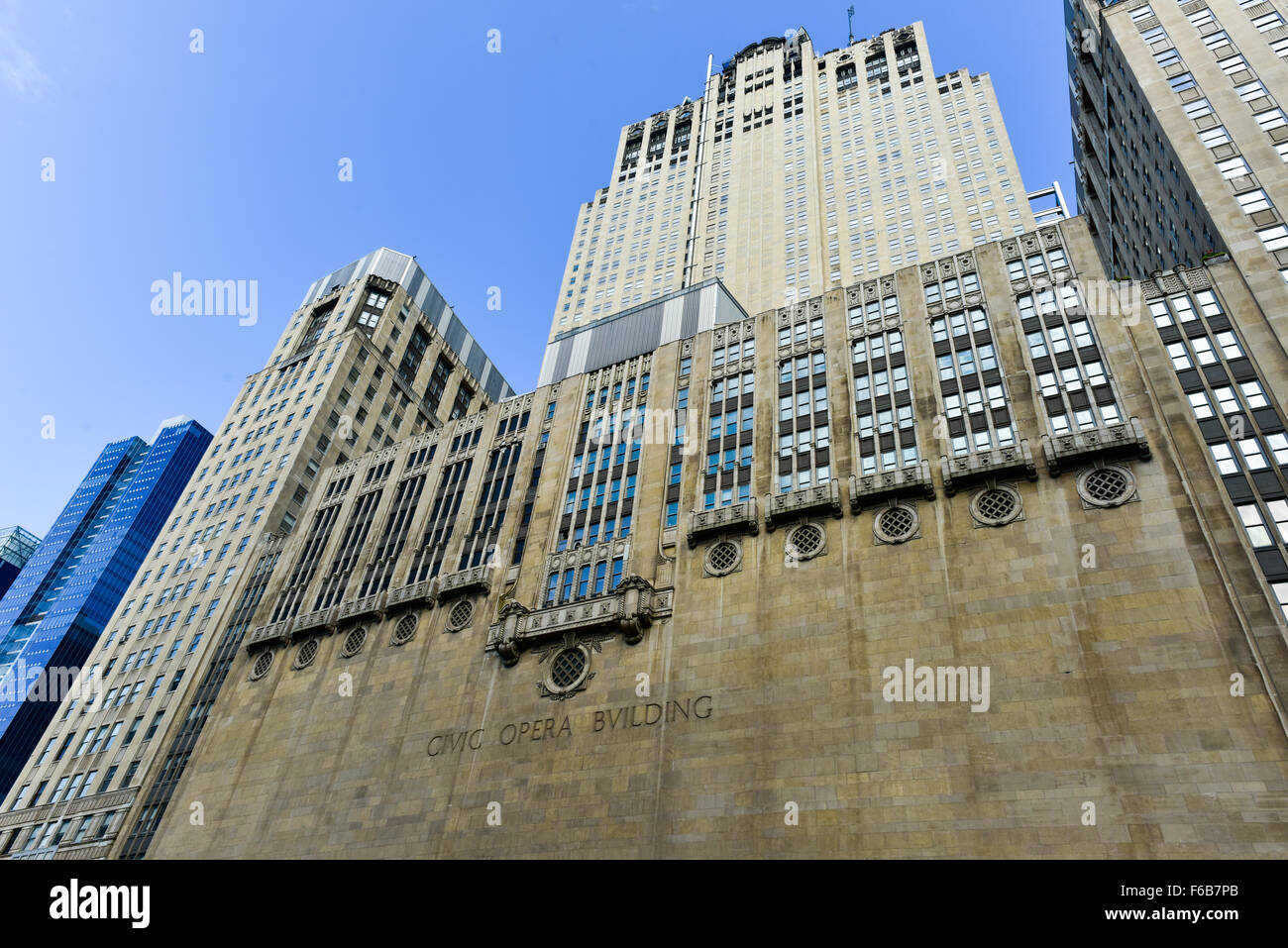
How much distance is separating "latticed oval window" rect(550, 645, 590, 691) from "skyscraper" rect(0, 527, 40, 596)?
189789 mm

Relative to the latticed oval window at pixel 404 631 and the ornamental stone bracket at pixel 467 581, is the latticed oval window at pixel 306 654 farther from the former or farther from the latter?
the ornamental stone bracket at pixel 467 581

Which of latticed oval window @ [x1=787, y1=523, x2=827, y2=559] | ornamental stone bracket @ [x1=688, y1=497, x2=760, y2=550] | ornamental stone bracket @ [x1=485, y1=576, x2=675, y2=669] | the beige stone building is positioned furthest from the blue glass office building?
latticed oval window @ [x1=787, y1=523, x2=827, y2=559]

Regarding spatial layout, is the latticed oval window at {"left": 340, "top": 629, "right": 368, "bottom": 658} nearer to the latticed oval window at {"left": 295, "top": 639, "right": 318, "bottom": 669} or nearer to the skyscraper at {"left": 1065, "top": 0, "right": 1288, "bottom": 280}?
the latticed oval window at {"left": 295, "top": 639, "right": 318, "bottom": 669}

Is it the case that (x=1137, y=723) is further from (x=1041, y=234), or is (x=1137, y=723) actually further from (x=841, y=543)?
(x=1041, y=234)

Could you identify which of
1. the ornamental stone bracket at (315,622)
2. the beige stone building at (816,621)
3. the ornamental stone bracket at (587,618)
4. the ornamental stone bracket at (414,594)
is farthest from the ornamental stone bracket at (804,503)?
the ornamental stone bracket at (315,622)

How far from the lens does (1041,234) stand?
54000 mm

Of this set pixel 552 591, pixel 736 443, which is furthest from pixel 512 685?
pixel 736 443

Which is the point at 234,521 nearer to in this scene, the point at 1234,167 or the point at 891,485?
the point at 891,485

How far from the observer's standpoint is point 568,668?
49.2 m

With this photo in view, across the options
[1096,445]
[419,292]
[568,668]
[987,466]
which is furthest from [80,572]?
[1096,445]

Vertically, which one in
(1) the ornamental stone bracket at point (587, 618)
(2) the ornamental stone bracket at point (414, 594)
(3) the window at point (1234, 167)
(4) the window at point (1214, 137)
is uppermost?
(4) the window at point (1214, 137)

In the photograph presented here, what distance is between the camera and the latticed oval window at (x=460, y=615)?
55812 mm

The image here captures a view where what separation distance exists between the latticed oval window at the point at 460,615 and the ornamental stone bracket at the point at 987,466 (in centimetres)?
3135
